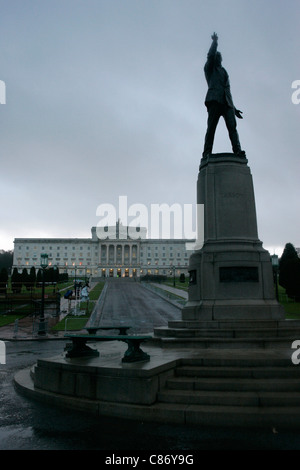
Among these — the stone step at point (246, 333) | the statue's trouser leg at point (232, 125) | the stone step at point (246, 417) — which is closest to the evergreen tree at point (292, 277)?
the statue's trouser leg at point (232, 125)

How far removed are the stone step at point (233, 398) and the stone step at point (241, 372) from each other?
529 millimetres

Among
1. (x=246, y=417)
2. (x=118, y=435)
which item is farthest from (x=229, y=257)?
(x=118, y=435)

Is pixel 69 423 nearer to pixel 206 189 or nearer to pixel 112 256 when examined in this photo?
pixel 206 189

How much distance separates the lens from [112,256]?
16862 cm

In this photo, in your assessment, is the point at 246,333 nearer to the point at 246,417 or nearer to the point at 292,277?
the point at 246,417

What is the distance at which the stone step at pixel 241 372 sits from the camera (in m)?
6.54

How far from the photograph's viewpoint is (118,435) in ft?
16.6

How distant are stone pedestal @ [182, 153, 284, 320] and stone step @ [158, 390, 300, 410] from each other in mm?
4141

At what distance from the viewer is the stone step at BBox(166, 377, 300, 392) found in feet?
20.1

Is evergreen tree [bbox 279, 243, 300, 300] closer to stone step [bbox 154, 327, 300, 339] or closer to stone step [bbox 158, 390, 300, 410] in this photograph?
stone step [bbox 154, 327, 300, 339]

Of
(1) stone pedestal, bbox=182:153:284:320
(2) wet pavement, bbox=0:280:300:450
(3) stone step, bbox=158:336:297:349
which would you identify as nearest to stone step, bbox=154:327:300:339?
(3) stone step, bbox=158:336:297:349

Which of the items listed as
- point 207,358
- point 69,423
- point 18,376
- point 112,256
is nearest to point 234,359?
point 207,358

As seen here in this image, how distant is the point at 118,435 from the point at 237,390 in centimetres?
214
